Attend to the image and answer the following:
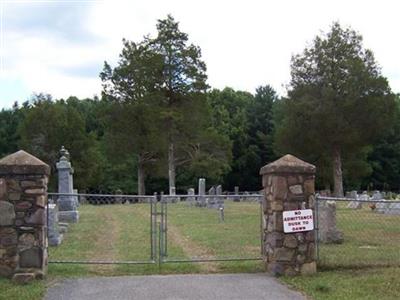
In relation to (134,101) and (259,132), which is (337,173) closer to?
(134,101)

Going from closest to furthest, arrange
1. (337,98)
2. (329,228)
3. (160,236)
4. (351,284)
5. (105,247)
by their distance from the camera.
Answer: (351,284) < (160,236) < (105,247) < (329,228) < (337,98)

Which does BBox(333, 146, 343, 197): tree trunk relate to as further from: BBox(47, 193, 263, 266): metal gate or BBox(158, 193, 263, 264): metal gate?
BBox(47, 193, 263, 266): metal gate

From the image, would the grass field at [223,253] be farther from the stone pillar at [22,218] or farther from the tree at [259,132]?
the tree at [259,132]

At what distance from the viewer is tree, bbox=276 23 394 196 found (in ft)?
143

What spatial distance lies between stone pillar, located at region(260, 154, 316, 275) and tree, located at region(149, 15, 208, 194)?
39.1 meters

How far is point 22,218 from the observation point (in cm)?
945

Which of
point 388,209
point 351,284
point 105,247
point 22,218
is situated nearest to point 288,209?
point 351,284

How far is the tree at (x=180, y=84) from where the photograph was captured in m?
49.7

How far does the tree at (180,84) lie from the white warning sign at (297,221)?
39278mm

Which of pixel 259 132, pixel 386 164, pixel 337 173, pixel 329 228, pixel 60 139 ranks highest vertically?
pixel 259 132

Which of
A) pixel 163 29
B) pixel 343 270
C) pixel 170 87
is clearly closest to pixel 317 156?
pixel 170 87

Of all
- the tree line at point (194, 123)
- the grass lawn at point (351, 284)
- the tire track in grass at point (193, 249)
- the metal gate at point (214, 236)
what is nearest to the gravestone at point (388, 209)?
the metal gate at point (214, 236)

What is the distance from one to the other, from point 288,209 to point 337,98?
1384 inches

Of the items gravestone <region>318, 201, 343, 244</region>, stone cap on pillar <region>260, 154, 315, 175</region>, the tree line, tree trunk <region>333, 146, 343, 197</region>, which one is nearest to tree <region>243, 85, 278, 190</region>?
the tree line
